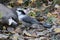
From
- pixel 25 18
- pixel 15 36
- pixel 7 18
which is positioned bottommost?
pixel 15 36

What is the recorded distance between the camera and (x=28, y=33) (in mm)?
4254

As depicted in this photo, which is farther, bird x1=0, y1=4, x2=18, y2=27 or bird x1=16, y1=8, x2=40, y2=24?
bird x1=16, y1=8, x2=40, y2=24

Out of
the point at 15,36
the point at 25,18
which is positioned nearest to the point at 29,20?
the point at 25,18

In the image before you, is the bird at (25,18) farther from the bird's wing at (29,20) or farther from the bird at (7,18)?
the bird at (7,18)

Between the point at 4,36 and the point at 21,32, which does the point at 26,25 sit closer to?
the point at 21,32

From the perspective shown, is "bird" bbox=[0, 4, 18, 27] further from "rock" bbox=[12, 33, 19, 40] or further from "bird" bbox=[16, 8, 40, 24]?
"rock" bbox=[12, 33, 19, 40]

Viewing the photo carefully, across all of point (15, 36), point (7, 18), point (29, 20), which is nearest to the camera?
point (15, 36)

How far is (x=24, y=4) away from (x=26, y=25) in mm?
1250

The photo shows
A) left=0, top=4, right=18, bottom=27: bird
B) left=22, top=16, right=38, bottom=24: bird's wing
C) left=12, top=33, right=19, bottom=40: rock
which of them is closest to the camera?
left=12, top=33, right=19, bottom=40: rock

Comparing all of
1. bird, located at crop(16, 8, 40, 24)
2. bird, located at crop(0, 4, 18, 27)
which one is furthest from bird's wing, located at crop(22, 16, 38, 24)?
bird, located at crop(0, 4, 18, 27)

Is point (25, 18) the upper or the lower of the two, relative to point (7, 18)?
upper

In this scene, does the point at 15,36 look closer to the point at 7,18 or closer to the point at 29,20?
the point at 7,18

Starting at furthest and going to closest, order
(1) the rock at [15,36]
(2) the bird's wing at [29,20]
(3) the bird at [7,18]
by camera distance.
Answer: (2) the bird's wing at [29,20] → (3) the bird at [7,18] → (1) the rock at [15,36]

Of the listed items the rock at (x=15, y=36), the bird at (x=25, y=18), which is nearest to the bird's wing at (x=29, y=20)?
the bird at (x=25, y=18)
